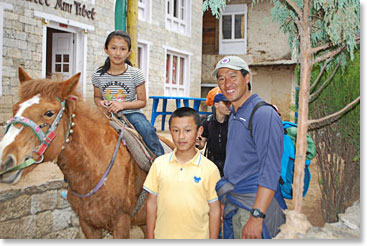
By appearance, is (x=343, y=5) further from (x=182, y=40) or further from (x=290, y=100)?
(x=290, y=100)

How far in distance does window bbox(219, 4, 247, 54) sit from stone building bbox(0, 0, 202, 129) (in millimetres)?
1946

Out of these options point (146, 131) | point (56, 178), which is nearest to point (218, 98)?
point (146, 131)

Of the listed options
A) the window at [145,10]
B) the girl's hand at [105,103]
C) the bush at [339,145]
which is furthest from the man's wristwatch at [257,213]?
the window at [145,10]

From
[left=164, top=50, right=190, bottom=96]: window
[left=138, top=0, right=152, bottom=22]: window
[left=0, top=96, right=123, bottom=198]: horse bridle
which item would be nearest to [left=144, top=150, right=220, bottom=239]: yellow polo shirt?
[left=0, top=96, right=123, bottom=198]: horse bridle

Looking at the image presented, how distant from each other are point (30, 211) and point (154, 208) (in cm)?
209

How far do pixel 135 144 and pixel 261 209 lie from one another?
1.27m

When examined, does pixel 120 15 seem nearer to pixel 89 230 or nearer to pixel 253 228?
pixel 89 230

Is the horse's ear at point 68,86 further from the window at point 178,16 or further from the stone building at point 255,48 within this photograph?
the stone building at point 255,48

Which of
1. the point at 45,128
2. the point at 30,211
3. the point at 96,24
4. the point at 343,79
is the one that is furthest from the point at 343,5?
the point at 96,24

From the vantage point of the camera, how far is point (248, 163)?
6.75 feet

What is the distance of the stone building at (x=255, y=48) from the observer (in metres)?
14.6

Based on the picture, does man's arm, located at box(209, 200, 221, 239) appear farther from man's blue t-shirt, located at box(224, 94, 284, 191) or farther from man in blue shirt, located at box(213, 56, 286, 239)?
man's blue t-shirt, located at box(224, 94, 284, 191)

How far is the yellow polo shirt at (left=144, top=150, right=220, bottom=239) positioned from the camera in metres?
2.26

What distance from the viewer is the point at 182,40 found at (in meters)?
A: 13.2
